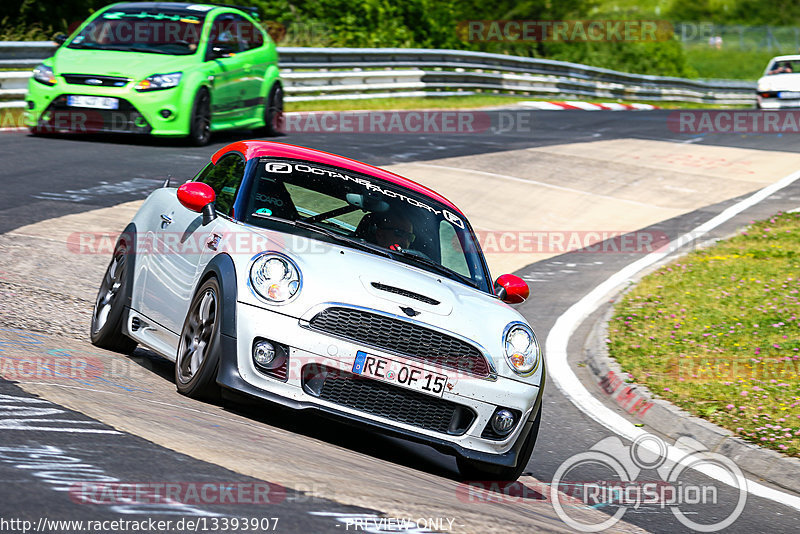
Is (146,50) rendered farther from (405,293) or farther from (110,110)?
(405,293)

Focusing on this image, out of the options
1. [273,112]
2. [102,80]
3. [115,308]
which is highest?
[102,80]

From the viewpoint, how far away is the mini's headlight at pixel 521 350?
5840 millimetres

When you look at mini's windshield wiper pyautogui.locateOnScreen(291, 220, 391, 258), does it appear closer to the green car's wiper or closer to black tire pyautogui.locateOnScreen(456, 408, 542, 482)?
black tire pyautogui.locateOnScreen(456, 408, 542, 482)

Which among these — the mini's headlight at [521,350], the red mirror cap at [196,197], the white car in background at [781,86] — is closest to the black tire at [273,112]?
the red mirror cap at [196,197]

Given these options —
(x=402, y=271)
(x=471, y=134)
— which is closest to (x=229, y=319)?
(x=402, y=271)

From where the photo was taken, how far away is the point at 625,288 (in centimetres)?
1182

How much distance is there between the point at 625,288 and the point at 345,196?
569 cm

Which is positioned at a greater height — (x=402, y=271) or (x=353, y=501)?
(x=402, y=271)

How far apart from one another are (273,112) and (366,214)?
11.2 m

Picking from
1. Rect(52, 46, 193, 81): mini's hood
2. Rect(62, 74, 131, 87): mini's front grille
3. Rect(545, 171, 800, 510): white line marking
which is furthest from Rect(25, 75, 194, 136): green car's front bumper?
Rect(545, 171, 800, 510): white line marking

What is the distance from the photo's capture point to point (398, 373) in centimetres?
546

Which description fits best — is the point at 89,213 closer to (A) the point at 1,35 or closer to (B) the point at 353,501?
(B) the point at 353,501

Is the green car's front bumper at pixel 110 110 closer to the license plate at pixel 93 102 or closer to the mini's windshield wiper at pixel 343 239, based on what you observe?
the license plate at pixel 93 102

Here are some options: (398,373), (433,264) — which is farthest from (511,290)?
(398,373)
